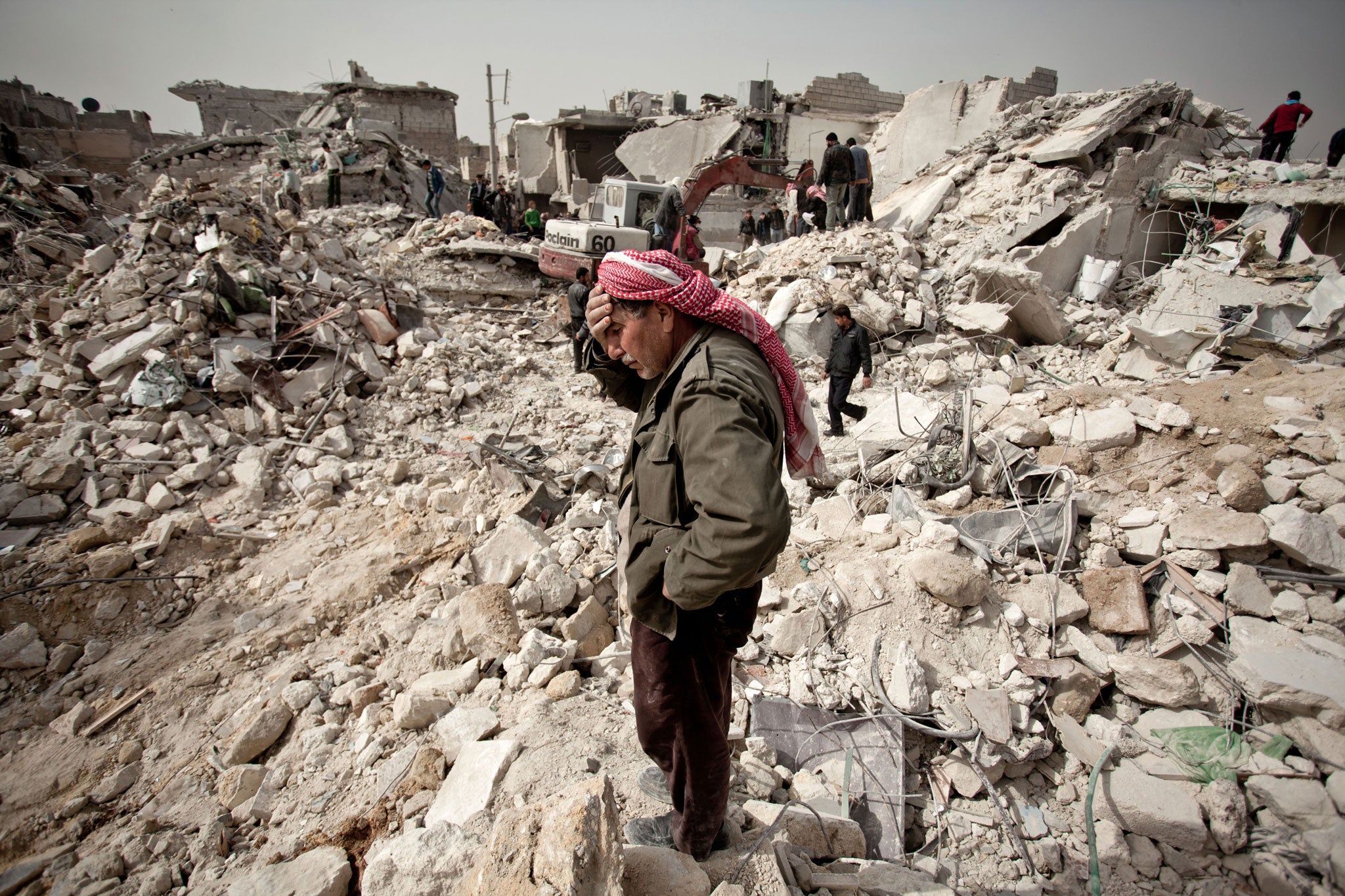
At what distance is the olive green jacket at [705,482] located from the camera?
120cm

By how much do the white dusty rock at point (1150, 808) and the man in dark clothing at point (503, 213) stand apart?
14986 millimetres

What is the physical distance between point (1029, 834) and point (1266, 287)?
5.72 m

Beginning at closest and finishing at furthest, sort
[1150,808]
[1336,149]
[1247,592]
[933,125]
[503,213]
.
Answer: [1150,808] < [1247,592] < [1336,149] < [933,125] < [503,213]

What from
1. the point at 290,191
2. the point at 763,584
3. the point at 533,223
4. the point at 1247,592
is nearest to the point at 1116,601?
the point at 1247,592

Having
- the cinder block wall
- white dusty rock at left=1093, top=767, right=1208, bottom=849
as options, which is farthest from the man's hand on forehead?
the cinder block wall

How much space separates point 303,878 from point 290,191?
1600 cm

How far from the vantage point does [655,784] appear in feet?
6.38

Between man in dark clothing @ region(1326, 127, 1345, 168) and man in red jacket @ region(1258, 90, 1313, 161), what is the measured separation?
0.42m

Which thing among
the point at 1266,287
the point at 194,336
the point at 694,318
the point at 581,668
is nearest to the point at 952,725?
the point at 581,668

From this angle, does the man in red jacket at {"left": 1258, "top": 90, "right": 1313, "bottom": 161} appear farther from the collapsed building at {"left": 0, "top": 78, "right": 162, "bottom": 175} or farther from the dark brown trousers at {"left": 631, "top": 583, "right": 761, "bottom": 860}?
the collapsed building at {"left": 0, "top": 78, "right": 162, "bottom": 175}

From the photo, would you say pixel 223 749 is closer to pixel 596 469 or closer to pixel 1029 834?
pixel 596 469

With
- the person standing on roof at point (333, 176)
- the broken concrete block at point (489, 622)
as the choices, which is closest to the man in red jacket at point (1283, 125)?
the broken concrete block at point (489, 622)

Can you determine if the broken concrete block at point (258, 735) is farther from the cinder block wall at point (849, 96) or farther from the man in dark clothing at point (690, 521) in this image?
the cinder block wall at point (849, 96)

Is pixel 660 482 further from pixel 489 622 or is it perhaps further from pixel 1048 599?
pixel 1048 599
